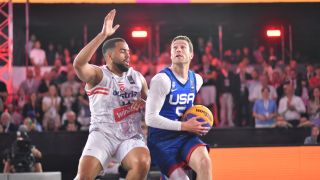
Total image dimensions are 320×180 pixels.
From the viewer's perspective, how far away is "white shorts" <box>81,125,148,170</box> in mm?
8250

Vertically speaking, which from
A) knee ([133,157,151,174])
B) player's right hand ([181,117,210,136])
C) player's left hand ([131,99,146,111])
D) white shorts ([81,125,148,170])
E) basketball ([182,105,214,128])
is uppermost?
player's left hand ([131,99,146,111])

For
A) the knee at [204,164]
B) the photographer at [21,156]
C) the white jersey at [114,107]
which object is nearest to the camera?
the knee at [204,164]

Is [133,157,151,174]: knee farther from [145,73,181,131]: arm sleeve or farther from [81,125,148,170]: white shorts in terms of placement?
[145,73,181,131]: arm sleeve

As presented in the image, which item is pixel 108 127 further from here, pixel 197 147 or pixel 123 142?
pixel 197 147

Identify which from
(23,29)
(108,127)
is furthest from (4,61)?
(108,127)

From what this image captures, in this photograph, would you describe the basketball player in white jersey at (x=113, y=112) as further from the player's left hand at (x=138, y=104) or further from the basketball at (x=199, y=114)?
the basketball at (x=199, y=114)

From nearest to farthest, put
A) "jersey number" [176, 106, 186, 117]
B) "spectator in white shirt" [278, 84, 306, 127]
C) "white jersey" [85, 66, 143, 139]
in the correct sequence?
"jersey number" [176, 106, 186, 117] → "white jersey" [85, 66, 143, 139] → "spectator in white shirt" [278, 84, 306, 127]

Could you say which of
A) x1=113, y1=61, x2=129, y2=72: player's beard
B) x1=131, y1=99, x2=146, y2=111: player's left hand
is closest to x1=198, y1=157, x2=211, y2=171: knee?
x1=131, y1=99, x2=146, y2=111: player's left hand

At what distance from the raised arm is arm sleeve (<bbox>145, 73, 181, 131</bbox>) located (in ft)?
2.48

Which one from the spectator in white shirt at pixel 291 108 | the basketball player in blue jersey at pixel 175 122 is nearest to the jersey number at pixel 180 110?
the basketball player in blue jersey at pixel 175 122

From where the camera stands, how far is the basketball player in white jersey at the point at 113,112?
8.11 metres

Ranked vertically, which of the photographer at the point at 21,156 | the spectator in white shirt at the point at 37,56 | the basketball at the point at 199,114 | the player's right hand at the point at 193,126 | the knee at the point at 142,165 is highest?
the spectator in white shirt at the point at 37,56

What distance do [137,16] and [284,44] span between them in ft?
13.2

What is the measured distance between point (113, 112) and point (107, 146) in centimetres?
44
